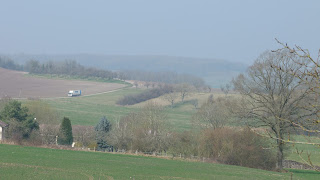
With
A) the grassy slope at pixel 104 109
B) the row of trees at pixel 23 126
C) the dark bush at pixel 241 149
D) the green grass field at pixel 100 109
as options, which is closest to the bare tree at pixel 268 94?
the dark bush at pixel 241 149

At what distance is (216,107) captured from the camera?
159ft

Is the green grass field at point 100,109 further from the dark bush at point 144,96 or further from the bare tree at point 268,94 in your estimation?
the bare tree at point 268,94

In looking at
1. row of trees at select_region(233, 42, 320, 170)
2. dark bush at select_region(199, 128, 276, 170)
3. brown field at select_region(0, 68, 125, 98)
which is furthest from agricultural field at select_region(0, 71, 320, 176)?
row of trees at select_region(233, 42, 320, 170)

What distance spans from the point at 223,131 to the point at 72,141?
18490 millimetres

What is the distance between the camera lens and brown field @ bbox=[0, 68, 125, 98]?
86.5m

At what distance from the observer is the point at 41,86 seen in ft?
312

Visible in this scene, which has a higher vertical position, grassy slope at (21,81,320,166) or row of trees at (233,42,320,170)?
row of trees at (233,42,320,170)

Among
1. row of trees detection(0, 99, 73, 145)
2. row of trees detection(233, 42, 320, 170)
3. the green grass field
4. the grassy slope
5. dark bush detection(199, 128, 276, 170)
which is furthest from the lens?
the grassy slope

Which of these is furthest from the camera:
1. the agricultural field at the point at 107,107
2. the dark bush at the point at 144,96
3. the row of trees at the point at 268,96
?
the dark bush at the point at 144,96

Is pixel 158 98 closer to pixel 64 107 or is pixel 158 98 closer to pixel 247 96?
pixel 64 107

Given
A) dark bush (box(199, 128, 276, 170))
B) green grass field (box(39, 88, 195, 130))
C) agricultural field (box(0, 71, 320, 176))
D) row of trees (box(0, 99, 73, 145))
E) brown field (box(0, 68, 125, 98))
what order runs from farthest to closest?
brown field (box(0, 68, 125, 98)) < agricultural field (box(0, 71, 320, 176)) < green grass field (box(39, 88, 195, 130)) < row of trees (box(0, 99, 73, 145)) < dark bush (box(199, 128, 276, 170))

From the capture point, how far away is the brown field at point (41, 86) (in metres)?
86.5

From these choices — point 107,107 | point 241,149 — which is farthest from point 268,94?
point 107,107

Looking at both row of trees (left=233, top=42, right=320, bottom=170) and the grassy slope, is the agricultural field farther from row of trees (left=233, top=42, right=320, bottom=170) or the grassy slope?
row of trees (left=233, top=42, right=320, bottom=170)
